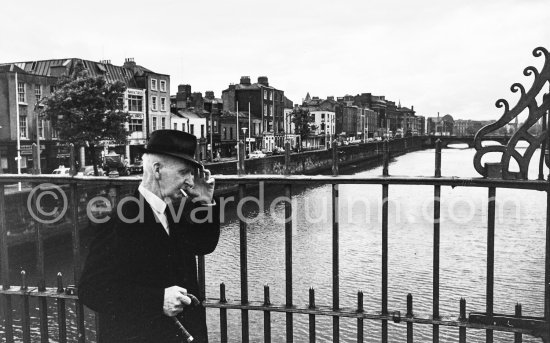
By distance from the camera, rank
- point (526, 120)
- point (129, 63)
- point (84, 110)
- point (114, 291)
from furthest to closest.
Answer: point (129, 63) < point (84, 110) < point (526, 120) < point (114, 291)

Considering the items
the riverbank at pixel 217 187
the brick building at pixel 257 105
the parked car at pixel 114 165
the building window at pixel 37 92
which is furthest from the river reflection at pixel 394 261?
the brick building at pixel 257 105

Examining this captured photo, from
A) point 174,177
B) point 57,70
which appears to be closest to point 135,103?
point 57,70

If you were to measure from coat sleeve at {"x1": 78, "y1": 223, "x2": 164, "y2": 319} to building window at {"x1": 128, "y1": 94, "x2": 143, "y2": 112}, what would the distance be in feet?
114

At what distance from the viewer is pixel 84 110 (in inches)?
986

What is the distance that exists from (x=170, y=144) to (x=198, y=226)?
48cm

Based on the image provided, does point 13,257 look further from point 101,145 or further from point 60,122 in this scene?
point 101,145

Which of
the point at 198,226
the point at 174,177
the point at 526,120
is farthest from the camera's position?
the point at 526,120

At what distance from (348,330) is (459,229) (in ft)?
33.2

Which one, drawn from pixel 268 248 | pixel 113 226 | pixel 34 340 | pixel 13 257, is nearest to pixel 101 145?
pixel 13 257

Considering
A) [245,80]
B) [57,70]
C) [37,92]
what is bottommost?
[37,92]

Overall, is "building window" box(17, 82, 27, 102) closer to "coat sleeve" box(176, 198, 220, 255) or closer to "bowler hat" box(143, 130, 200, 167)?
"coat sleeve" box(176, 198, 220, 255)

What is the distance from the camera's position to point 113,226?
246 centimetres

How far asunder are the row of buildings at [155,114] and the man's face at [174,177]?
0.62 meters

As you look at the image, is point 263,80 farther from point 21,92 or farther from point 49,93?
point 21,92
